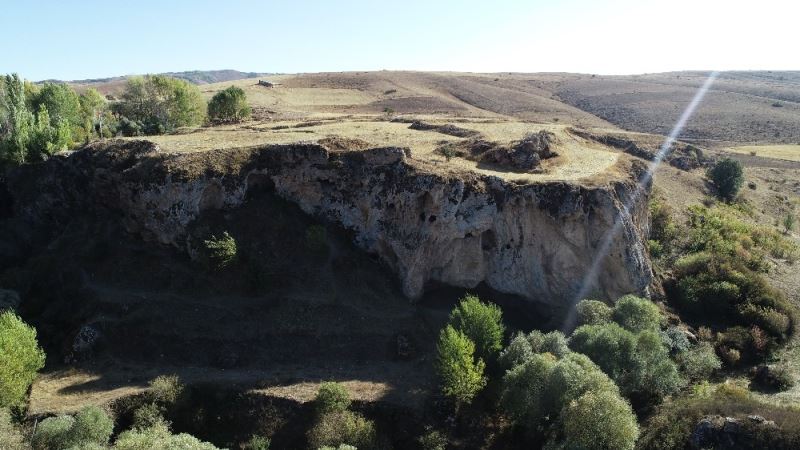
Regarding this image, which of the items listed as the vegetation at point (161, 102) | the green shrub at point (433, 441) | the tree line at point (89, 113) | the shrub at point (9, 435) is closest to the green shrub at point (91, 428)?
the shrub at point (9, 435)

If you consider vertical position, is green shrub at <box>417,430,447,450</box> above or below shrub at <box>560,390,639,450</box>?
below

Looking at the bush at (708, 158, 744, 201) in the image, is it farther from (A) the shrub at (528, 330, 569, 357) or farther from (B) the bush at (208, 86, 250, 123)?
(B) the bush at (208, 86, 250, 123)

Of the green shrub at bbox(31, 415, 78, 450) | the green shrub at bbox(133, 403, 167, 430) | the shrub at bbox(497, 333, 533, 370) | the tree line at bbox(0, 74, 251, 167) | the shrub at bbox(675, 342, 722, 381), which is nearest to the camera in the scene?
the green shrub at bbox(31, 415, 78, 450)

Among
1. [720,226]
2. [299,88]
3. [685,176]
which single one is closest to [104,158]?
[720,226]

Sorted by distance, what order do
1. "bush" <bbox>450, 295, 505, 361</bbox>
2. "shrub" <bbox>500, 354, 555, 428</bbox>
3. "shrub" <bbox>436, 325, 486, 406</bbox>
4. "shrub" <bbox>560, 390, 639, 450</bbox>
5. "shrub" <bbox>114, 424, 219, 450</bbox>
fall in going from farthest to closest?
"bush" <bbox>450, 295, 505, 361</bbox>, "shrub" <bbox>436, 325, 486, 406</bbox>, "shrub" <bbox>500, 354, 555, 428</bbox>, "shrub" <bbox>560, 390, 639, 450</bbox>, "shrub" <bbox>114, 424, 219, 450</bbox>

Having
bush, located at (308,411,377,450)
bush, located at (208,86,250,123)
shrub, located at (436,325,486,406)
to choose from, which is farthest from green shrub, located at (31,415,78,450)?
bush, located at (208,86,250,123)

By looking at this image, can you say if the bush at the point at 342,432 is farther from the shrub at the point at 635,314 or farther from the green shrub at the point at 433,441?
the shrub at the point at 635,314

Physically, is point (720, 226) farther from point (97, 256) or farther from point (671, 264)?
point (97, 256)
